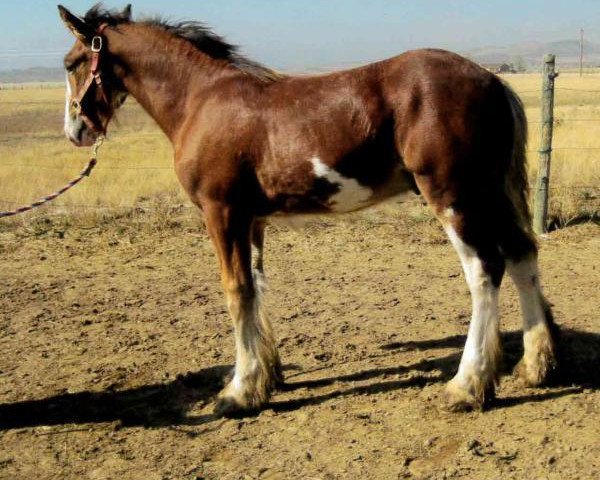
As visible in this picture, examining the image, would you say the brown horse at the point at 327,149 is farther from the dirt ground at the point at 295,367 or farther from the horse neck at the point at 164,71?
the dirt ground at the point at 295,367

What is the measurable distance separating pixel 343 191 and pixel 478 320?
104 cm

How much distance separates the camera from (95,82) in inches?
167

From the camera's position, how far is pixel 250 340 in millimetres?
4020

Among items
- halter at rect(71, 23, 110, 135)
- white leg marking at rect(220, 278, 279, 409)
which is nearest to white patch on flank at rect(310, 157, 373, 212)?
white leg marking at rect(220, 278, 279, 409)

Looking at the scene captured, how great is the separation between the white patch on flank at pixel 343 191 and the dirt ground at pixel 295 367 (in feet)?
3.87

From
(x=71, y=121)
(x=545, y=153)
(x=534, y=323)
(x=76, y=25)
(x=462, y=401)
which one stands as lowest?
(x=462, y=401)

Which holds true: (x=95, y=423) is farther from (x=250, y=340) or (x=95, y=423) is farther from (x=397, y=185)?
(x=397, y=185)

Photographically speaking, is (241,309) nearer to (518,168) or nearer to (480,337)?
(480,337)

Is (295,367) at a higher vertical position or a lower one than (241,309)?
lower

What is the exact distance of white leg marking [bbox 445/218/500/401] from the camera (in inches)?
144

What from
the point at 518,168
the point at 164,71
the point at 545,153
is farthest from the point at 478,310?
the point at 545,153

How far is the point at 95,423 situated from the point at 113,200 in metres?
6.02

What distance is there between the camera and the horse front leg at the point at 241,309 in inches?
152

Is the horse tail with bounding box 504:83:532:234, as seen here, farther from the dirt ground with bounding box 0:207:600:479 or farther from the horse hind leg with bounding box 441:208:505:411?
the dirt ground with bounding box 0:207:600:479
